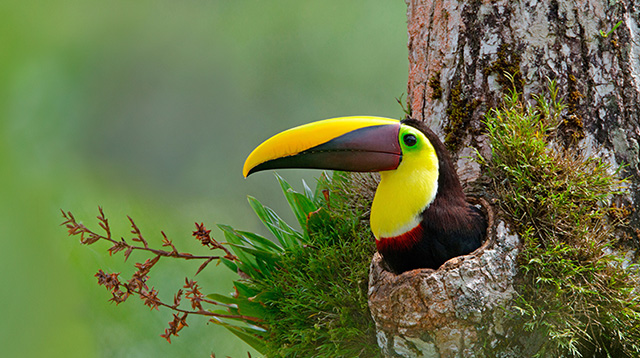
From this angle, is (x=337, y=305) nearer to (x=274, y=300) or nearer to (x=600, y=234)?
(x=274, y=300)

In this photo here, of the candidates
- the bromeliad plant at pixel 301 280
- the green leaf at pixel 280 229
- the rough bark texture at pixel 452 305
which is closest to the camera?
the rough bark texture at pixel 452 305

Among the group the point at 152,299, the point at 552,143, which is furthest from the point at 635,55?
the point at 152,299

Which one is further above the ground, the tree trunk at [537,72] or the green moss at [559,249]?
the tree trunk at [537,72]

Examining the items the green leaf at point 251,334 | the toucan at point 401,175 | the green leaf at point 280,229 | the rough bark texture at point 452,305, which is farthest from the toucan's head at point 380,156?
the green leaf at point 251,334

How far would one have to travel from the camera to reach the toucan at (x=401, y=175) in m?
0.98

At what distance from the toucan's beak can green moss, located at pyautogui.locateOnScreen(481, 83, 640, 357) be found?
0.20 m

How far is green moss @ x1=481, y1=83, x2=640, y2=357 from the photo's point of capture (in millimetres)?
938

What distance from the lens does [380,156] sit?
3.27 feet

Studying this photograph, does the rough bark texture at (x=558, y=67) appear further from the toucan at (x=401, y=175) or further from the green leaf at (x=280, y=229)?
the green leaf at (x=280, y=229)

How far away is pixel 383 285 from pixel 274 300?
1.02ft

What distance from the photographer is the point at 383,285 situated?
3.19 feet

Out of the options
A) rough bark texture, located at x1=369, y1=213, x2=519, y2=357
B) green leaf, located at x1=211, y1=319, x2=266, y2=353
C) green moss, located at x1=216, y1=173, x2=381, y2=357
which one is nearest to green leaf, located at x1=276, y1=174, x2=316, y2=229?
green moss, located at x1=216, y1=173, x2=381, y2=357

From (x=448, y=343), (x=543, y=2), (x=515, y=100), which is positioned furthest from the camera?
(x=543, y=2)

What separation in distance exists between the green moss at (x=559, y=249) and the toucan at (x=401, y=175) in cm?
9
